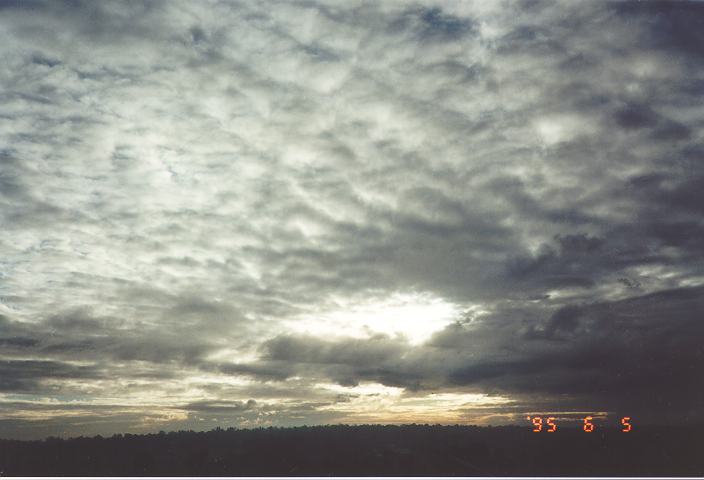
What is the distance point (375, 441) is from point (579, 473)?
180ft

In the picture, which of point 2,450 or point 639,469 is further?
point 2,450

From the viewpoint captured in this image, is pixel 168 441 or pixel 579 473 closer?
pixel 579 473

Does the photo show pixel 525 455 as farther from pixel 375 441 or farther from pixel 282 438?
pixel 282 438

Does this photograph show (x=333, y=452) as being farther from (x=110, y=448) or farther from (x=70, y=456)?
(x=70, y=456)

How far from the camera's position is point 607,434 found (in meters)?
143

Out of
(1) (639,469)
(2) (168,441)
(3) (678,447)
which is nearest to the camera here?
(1) (639,469)

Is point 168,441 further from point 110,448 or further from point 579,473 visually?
point 579,473

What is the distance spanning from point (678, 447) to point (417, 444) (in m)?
67.9

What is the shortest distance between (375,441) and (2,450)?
9704 cm

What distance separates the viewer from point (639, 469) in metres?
98.8

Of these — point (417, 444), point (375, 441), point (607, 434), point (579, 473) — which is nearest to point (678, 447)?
point (607, 434)

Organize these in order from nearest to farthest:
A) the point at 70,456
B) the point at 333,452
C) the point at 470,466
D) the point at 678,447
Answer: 1. the point at 470,466
2. the point at 678,447
3. the point at 333,452
4. the point at 70,456

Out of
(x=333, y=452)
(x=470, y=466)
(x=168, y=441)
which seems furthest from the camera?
(x=168, y=441)

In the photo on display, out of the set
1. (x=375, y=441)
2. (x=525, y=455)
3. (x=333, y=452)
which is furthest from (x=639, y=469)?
(x=333, y=452)
